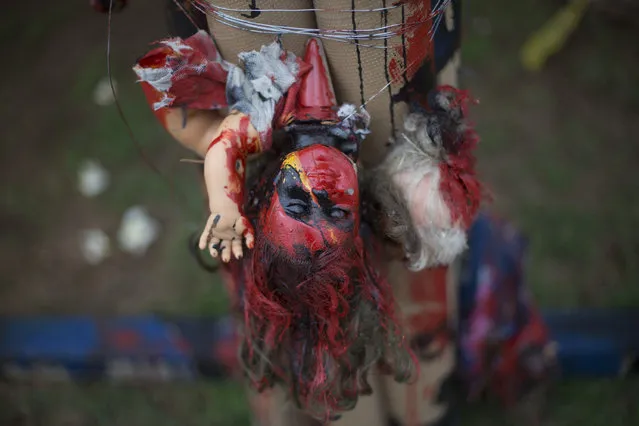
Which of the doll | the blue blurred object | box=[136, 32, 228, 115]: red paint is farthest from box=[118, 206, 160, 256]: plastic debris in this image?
box=[136, 32, 228, 115]: red paint

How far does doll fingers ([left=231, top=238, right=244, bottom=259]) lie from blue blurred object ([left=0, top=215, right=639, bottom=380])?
922 mm

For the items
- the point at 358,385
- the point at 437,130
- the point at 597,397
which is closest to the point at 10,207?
the point at 358,385

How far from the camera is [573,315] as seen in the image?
1.62m

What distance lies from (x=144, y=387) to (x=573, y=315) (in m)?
1.24

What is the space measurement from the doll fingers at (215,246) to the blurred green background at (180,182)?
1.05 meters

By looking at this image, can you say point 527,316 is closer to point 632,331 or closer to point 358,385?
point 632,331

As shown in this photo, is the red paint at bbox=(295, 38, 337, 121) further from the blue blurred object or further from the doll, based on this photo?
the blue blurred object

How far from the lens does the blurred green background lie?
1721 mm

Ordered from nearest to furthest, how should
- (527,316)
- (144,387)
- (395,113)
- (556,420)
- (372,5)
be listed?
(372,5), (395,113), (527,316), (556,420), (144,387)

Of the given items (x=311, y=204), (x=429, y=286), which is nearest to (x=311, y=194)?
(x=311, y=204)

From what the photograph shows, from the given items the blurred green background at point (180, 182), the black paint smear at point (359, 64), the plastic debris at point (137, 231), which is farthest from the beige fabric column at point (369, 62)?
the plastic debris at point (137, 231)

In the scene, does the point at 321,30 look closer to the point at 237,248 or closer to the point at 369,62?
the point at 369,62

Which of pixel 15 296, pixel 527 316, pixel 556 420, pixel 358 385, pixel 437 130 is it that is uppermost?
pixel 437 130

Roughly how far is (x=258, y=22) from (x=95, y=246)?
144 centimetres
